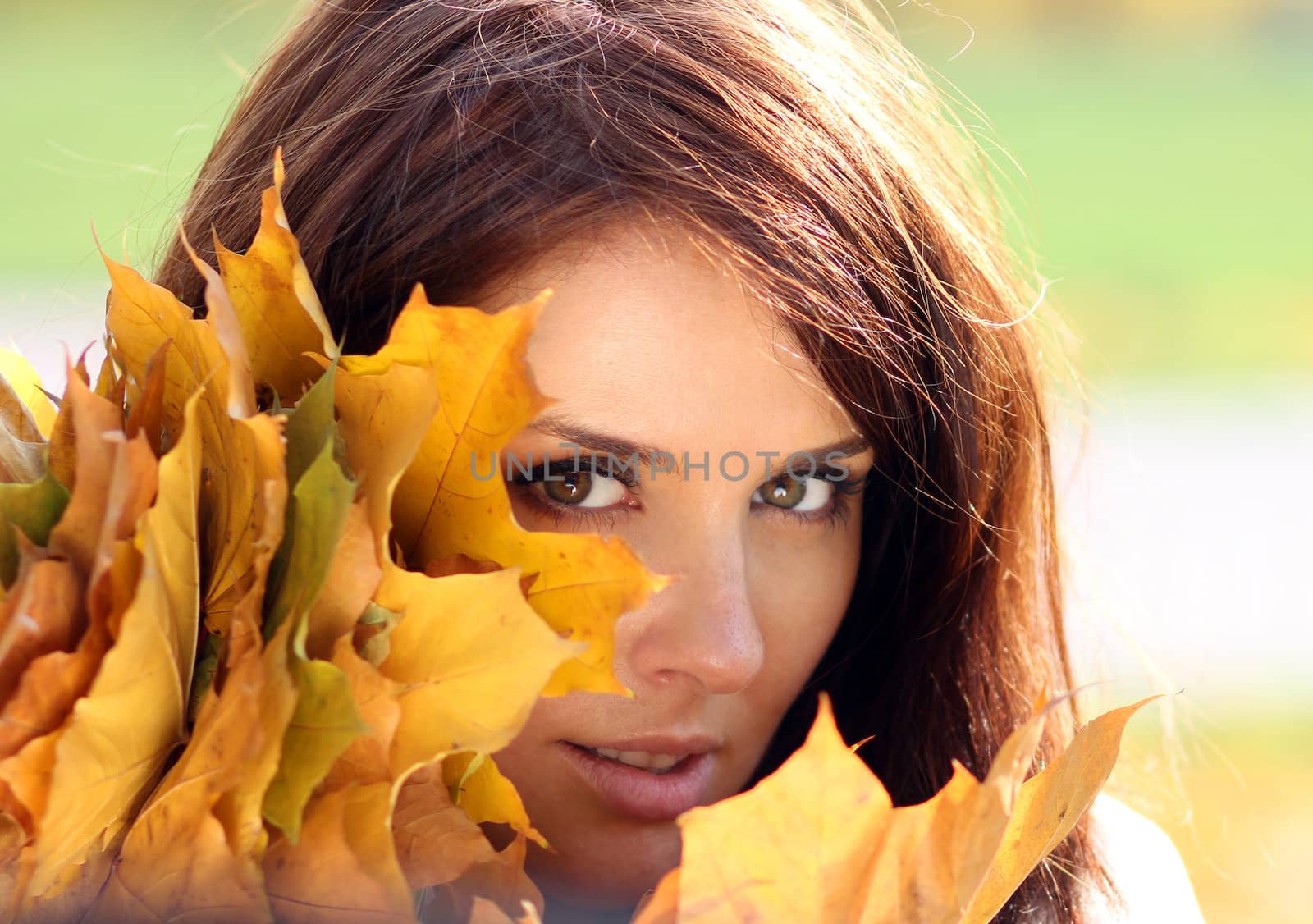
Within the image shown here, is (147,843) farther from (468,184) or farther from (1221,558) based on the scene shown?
(1221,558)

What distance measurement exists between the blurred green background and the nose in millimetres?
456

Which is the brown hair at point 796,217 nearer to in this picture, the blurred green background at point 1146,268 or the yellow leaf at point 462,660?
the blurred green background at point 1146,268

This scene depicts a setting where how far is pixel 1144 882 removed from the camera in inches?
39.7

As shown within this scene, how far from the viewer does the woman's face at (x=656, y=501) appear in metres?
0.70

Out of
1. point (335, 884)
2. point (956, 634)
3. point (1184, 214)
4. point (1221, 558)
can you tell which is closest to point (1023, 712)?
point (956, 634)

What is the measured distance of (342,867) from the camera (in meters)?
0.41

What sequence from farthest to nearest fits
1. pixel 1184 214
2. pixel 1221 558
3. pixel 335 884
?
pixel 1184 214, pixel 1221 558, pixel 335 884

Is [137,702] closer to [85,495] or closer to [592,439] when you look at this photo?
[85,495]

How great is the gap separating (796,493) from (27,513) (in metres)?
0.55

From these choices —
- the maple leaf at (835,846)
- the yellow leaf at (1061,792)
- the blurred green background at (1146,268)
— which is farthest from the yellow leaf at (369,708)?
the blurred green background at (1146,268)

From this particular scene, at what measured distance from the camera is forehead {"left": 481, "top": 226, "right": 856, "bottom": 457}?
0.70 metres

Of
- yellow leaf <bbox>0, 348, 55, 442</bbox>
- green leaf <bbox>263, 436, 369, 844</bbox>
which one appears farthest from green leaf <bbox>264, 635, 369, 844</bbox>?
yellow leaf <bbox>0, 348, 55, 442</bbox>

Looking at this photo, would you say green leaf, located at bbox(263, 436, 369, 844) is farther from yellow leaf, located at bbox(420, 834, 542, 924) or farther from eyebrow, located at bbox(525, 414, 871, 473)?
eyebrow, located at bbox(525, 414, 871, 473)

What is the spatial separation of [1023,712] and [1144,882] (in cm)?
17
